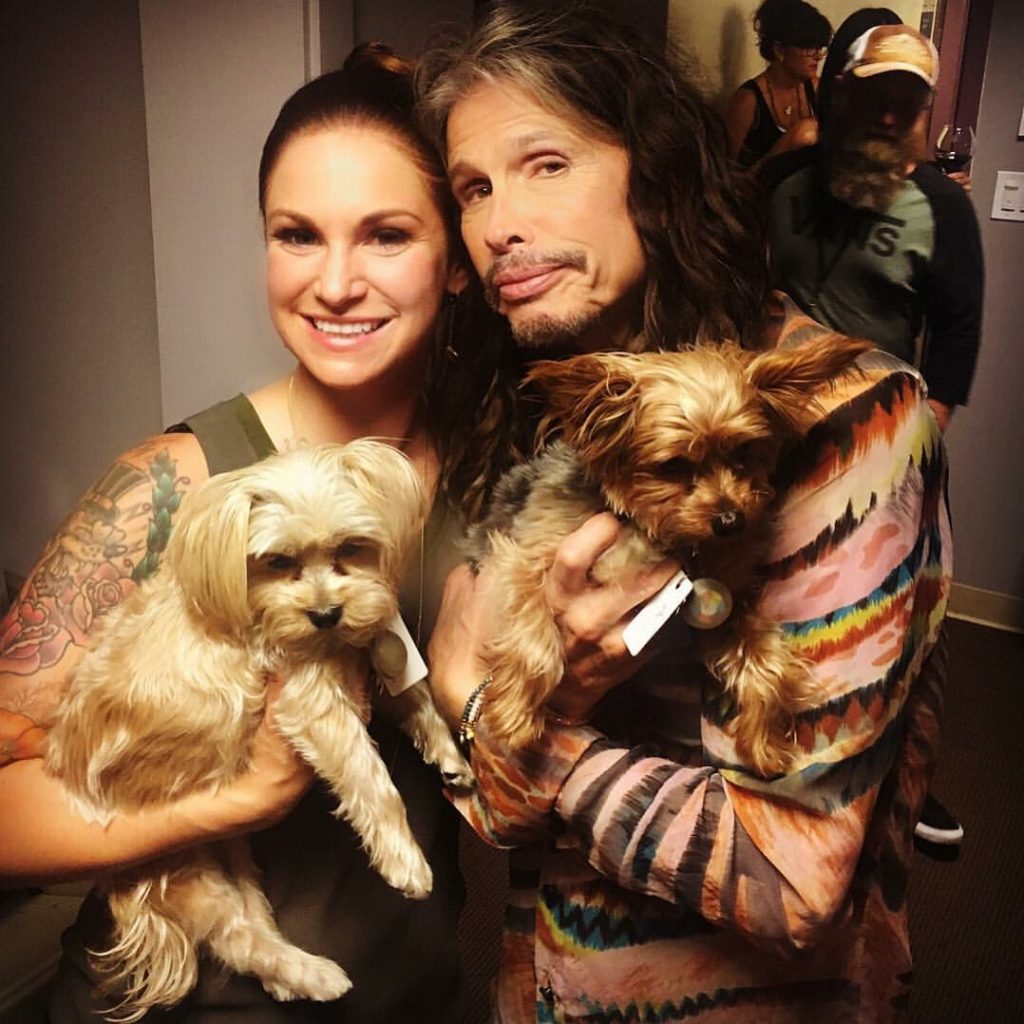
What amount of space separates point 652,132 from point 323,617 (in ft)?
1.87

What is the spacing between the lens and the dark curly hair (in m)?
0.85

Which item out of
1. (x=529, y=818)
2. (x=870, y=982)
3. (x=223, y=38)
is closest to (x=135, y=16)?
(x=223, y=38)

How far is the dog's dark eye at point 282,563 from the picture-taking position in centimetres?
84

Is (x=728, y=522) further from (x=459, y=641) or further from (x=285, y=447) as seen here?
(x=285, y=447)

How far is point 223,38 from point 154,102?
9 cm

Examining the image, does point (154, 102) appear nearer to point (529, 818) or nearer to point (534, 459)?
point (534, 459)

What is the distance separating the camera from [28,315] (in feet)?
2.70

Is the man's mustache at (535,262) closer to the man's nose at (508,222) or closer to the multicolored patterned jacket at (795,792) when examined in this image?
the man's nose at (508,222)

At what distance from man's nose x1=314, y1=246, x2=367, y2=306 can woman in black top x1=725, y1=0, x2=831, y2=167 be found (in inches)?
15.9

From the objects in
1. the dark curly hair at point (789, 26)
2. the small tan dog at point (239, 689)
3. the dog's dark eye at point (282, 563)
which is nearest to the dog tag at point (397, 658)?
the small tan dog at point (239, 689)

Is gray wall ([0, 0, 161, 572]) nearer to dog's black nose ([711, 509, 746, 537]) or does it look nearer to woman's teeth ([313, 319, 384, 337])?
woman's teeth ([313, 319, 384, 337])

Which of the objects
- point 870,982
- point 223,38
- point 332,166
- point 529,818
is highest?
point 223,38

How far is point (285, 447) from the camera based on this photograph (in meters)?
0.89

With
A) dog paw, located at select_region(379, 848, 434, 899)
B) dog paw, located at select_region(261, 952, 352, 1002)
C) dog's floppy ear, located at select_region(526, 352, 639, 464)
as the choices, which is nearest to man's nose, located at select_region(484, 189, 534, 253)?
dog's floppy ear, located at select_region(526, 352, 639, 464)
